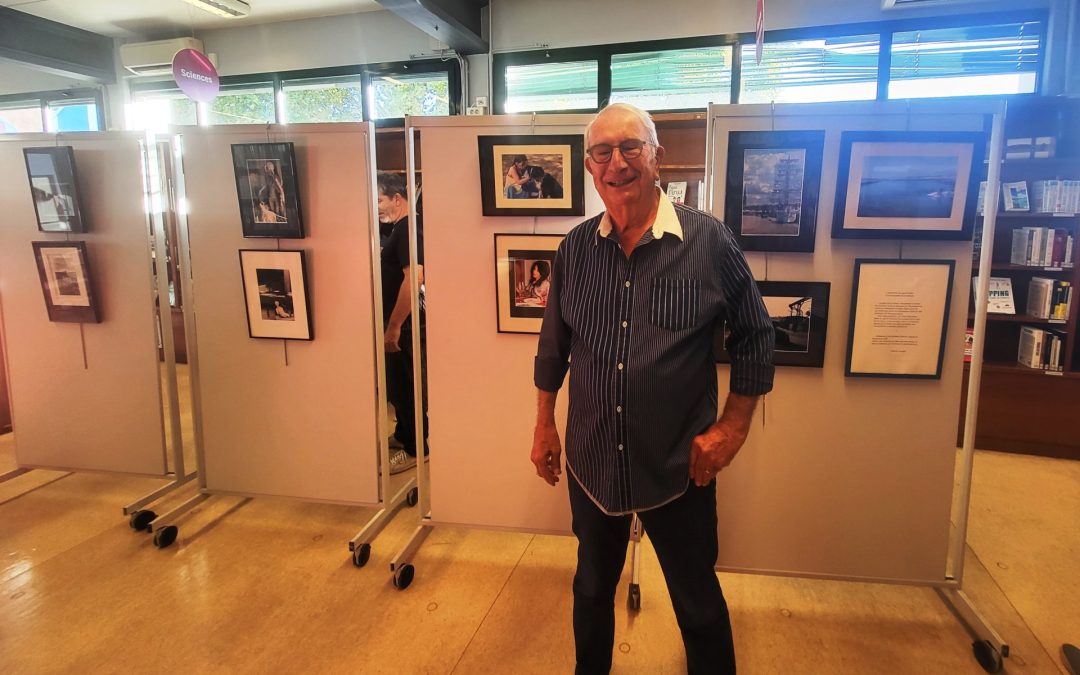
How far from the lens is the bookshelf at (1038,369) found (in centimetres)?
358

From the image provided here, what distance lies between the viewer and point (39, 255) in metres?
2.86

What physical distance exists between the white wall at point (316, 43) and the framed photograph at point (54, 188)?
13.7 ft

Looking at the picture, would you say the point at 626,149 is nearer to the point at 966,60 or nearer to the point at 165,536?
the point at 165,536

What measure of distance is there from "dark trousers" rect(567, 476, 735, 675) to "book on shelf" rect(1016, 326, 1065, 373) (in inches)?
141

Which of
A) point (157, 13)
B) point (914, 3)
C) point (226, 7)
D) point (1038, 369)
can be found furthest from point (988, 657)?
point (157, 13)

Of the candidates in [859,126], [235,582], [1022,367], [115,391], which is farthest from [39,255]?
[1022,367]

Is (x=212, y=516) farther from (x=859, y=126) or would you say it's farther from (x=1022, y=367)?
(x=1022, y=367)

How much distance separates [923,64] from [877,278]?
4289 millimetres

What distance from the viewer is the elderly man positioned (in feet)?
4.46

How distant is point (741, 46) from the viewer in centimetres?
527

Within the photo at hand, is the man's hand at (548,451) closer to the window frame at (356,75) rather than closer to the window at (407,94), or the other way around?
the window frame at (356,75)

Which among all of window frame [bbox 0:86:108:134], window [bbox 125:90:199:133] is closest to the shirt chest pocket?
window [bbox 125:90:199:133]

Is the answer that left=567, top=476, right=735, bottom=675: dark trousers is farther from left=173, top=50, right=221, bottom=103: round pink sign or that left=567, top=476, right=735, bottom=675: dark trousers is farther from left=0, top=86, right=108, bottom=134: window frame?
left=0, top=86, right=108, bottom=134: window frame

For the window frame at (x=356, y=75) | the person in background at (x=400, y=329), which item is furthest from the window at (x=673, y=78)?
the person in background at (x=400, y=329)
